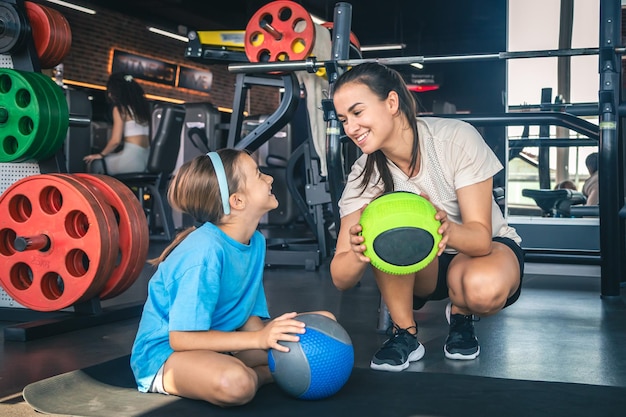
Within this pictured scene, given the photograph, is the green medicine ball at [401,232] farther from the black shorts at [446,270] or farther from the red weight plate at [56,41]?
the red weight plate at [56,41]

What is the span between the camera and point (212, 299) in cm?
129

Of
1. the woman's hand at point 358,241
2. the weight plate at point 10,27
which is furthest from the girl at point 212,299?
the weight plate at point 10,27

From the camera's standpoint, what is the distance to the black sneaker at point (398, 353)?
5.19ft

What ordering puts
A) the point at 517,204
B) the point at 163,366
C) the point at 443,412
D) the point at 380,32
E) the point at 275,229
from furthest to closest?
the point at 380,32, the point at 275,229, the point at 517,204, the point at 163,366, the point at 443,412

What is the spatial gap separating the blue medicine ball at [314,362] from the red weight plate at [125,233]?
986 mm

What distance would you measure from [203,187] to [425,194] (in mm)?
475

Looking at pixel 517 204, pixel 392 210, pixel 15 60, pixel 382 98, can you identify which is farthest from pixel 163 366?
pixel 517 204

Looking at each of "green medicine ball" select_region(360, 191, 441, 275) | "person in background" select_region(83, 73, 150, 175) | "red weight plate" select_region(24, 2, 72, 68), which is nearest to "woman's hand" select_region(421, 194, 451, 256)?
"green medicine ball" select_region(360, 191, 441, 275)

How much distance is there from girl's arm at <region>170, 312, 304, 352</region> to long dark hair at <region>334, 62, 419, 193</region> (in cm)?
49

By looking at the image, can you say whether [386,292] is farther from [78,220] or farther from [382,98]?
[78,220]

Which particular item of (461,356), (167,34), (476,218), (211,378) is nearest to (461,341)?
(461,356)

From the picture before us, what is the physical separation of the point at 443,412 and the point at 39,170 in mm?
1554

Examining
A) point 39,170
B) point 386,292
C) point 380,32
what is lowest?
point 386,292

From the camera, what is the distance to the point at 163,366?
136cm
